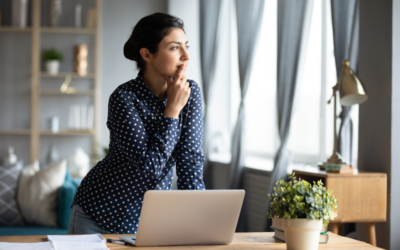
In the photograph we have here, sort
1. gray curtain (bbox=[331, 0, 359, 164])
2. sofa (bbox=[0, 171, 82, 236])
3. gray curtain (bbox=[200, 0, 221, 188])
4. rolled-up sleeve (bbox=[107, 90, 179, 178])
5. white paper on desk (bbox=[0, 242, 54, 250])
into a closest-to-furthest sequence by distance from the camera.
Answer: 1. white paper on desk (bbox=[0, 242, 54, 250])
2. rolled-up sleeve (bbox=[107, 90, 179, 178])
3. gray curtain (bbox=[331, 0, 359, 164])
4. sofa (bbox=[0, 171, 82, 236])
5. gray curtain (bbox=[200, 0, 221, 188])

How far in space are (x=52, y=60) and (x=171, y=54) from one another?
378cm

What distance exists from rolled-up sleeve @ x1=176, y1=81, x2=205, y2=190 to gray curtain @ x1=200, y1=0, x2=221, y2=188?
298cm

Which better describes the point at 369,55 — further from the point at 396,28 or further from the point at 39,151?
the point at 39,151

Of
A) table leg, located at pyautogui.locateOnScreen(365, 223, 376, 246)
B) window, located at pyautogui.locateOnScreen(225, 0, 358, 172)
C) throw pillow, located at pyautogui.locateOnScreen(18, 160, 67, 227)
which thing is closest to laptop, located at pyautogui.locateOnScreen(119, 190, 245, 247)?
table leg, located at pyautogui.locateOnScreen(365, 223, 376, 246)

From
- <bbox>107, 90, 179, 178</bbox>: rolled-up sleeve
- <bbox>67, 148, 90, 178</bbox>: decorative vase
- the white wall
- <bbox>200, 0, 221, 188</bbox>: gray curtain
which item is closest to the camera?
<bbox>107, 90, 179, 178</bbox>: rolled-up sleeve

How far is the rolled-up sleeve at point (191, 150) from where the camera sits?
157 centimetres

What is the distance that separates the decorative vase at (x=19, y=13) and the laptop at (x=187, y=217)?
14.0 feet

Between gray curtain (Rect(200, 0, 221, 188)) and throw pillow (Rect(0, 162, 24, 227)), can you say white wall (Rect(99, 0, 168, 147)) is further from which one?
throw pillow (Rect(0, 162, 24, 227))

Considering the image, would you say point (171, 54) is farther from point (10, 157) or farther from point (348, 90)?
point (10, 157)

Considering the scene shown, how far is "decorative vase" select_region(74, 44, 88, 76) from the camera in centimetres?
502

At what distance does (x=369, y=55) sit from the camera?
256cm

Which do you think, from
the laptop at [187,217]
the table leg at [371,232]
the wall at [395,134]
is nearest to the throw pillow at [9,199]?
the laptop at [187,217]

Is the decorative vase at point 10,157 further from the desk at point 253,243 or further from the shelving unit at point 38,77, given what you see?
the desk at point 253,243

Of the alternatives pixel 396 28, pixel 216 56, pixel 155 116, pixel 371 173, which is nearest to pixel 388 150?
pixel 371 173
